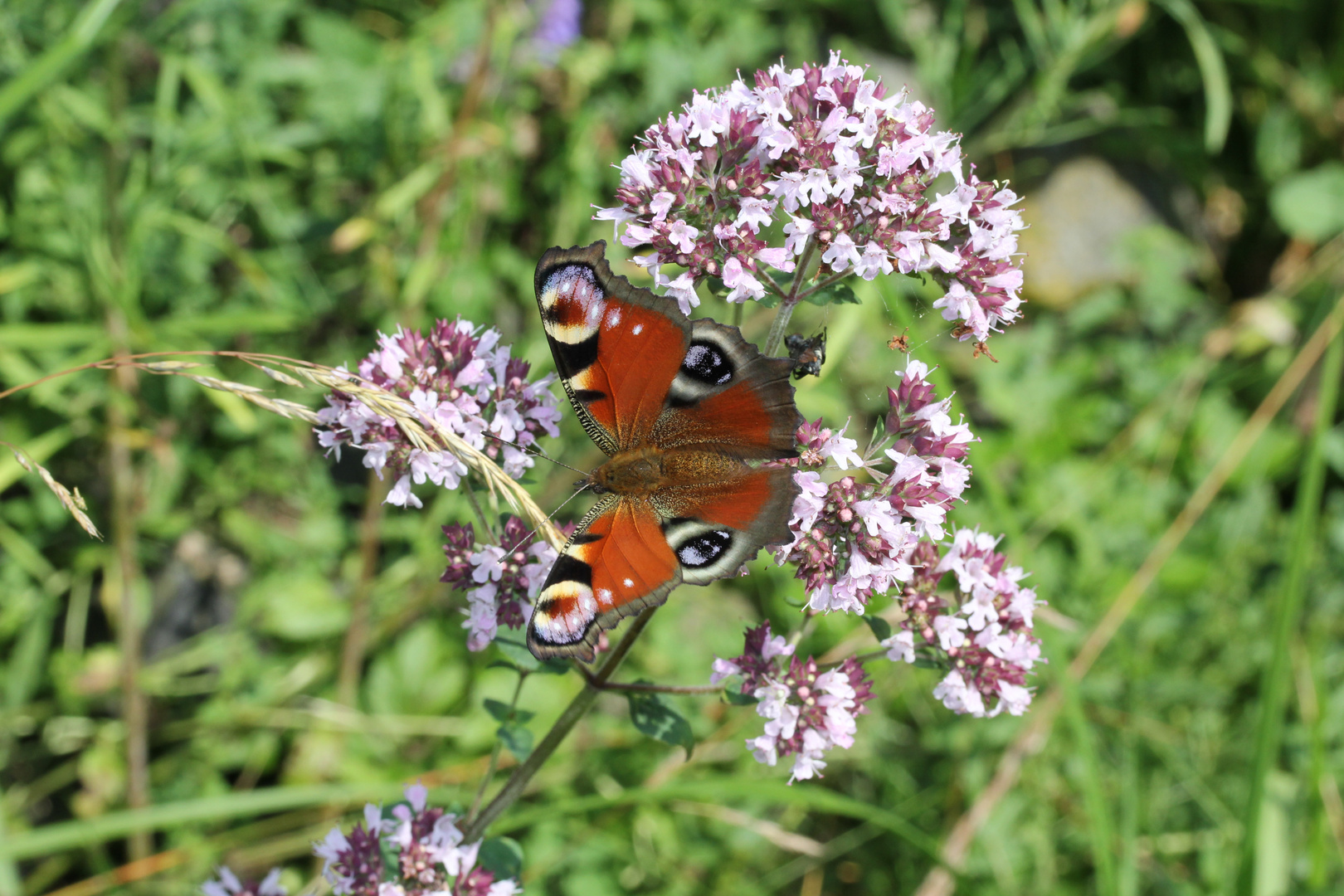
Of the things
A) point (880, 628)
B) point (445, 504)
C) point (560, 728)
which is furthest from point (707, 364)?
point (445, 504)

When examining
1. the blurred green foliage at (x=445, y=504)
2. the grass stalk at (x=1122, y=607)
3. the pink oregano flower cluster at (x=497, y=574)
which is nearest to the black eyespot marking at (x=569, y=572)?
the pink oregano flower cluster at (x=497, y=574)

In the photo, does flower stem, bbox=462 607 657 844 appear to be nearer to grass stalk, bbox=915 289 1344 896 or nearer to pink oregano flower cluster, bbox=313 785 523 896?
pink oregano flower cluster, bbox=313 785 523 896

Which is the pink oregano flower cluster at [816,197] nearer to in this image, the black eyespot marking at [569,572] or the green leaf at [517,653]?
the black eyespot marking at [569,572]

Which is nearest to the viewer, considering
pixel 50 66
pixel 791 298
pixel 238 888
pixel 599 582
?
pixel 599 582

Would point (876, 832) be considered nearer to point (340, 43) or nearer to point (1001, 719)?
point (1001, 719)

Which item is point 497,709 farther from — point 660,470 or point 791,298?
point 791,298

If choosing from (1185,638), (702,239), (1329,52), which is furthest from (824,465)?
(1329,52)

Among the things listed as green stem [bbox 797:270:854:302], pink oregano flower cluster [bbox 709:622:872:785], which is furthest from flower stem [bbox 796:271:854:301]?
pink oregano flower cluster [bbox 709:622:872:785]
